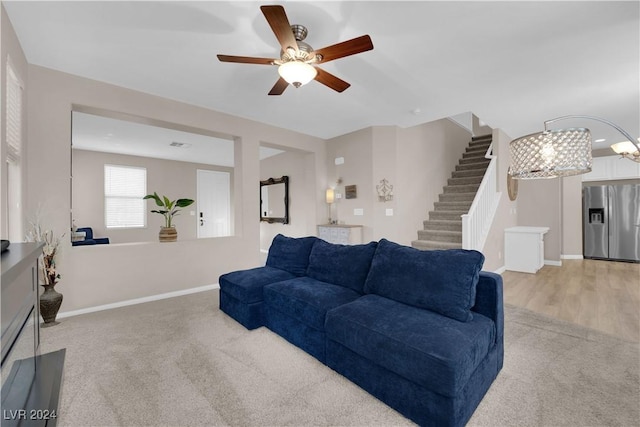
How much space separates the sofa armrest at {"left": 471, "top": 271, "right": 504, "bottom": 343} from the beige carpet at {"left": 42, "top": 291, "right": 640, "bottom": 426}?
1.45 ft

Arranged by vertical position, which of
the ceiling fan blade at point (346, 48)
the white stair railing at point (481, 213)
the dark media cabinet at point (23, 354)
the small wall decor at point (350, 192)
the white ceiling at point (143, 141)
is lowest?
the dark media cabinet at point (23, 354)

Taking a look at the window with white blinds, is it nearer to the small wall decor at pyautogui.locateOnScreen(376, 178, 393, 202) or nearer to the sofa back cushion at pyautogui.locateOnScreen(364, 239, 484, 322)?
the small wall decor at pyautogui.locateOnScreen(376, 178, 393, 202)

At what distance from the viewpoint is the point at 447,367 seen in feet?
4.61

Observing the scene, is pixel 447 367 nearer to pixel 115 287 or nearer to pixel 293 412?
pixel 293 412

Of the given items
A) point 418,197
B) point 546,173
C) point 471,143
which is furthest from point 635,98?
point 546,173

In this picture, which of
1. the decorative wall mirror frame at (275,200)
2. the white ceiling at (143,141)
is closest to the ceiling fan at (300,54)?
the white ceiling at (143,141)

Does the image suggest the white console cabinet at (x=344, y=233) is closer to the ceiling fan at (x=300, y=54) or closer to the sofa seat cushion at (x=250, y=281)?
the sofa seat cushion at (x=250, y=281)

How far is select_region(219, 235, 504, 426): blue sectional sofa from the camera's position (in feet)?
4.92

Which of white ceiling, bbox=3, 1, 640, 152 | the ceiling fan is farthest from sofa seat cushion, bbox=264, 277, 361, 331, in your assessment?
white ceiling, bbox=3, 1, 640, 152

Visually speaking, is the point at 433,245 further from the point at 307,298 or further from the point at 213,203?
the point at 213,203

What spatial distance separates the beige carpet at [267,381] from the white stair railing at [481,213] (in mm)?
1476

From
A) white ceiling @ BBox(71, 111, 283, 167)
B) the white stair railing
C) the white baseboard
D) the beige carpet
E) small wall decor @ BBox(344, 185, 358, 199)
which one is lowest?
the beige carpet

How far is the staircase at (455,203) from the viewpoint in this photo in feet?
15.9

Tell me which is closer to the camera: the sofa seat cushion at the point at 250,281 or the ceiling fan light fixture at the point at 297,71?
the ceiling fan light fixture at the point at 297,71
